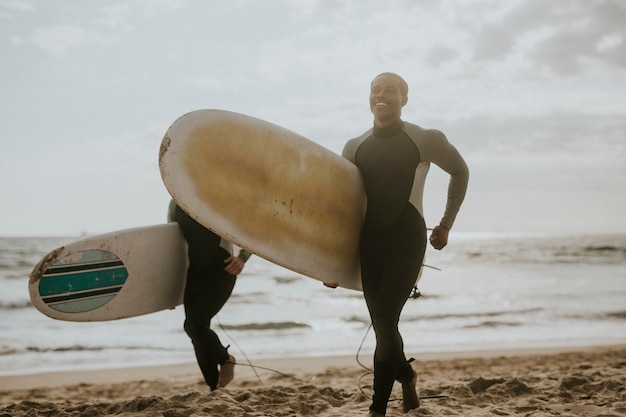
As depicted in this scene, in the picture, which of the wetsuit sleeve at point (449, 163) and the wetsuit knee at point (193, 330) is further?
the wetsuit knee at point (193, 330)

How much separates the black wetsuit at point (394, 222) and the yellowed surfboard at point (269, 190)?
0.21 m

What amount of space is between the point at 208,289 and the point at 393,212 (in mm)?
1173

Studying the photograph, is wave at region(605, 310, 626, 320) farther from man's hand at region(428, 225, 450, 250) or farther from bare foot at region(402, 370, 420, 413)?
man's hand at region(428, 225, 450, 250)

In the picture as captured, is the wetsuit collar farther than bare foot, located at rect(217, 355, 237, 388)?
No

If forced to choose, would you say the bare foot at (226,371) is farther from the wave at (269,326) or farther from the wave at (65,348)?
the wave at (269,326)

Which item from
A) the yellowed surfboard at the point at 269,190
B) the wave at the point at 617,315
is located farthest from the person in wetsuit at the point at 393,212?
the wave at the point at 617,315

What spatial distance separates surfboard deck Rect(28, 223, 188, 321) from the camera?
325cm

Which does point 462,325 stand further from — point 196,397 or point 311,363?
point 196,397

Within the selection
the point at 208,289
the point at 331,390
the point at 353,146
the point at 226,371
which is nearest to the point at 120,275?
the point at 208,289

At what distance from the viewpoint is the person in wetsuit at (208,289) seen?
3107mm

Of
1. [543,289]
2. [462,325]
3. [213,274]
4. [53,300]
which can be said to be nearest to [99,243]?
[53,300]

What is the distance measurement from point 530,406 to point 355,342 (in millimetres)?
3511

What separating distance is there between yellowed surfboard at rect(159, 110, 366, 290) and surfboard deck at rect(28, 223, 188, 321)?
885 mm

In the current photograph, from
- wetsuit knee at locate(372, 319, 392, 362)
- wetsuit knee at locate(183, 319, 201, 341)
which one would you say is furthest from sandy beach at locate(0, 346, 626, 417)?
wetsuit knee at locate(372, 319, 392, 362)
